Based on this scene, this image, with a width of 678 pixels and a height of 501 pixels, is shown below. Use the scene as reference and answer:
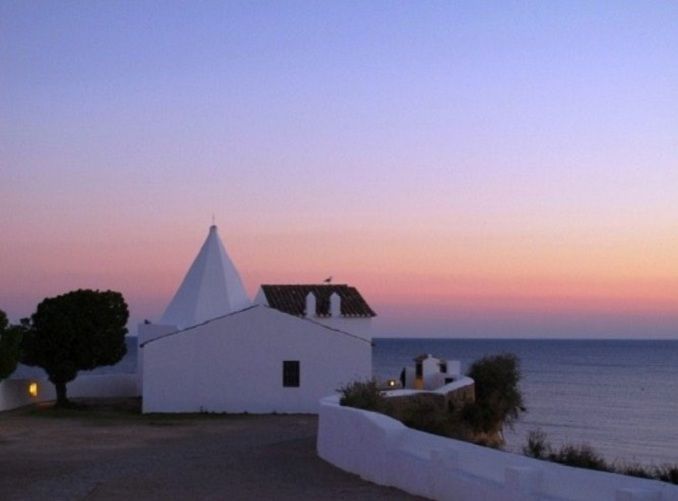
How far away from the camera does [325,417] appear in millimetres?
17656

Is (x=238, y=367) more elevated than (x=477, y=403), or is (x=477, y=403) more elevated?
(x=238, y=367)

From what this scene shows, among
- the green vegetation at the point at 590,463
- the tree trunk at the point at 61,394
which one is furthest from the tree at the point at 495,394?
the green vegetation at the point at 590,463

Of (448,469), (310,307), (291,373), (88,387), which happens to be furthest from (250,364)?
(448,469)

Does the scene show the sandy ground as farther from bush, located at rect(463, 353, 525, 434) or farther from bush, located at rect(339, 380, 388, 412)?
bush, located at rect(463, 353, 525, 434)

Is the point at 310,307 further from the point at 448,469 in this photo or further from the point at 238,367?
the point at 448,469

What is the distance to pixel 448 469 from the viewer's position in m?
12.6

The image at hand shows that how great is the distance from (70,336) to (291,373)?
291 inches

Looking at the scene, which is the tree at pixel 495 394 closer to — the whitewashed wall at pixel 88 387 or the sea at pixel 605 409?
the sea at pixel 605 409

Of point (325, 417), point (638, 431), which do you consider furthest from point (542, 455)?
point (638, 431)

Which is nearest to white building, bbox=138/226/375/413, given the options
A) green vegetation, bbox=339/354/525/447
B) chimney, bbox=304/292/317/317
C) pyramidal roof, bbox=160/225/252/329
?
green vegetation, bbox=339/354/525/447

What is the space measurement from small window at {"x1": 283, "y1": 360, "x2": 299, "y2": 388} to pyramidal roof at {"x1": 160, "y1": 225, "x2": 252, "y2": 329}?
761 centimetres

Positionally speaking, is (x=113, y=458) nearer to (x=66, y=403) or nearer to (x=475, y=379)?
(x=66, y=403)

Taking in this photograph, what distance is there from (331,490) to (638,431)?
46.9m

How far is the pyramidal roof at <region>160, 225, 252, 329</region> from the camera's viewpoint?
3869 cm
